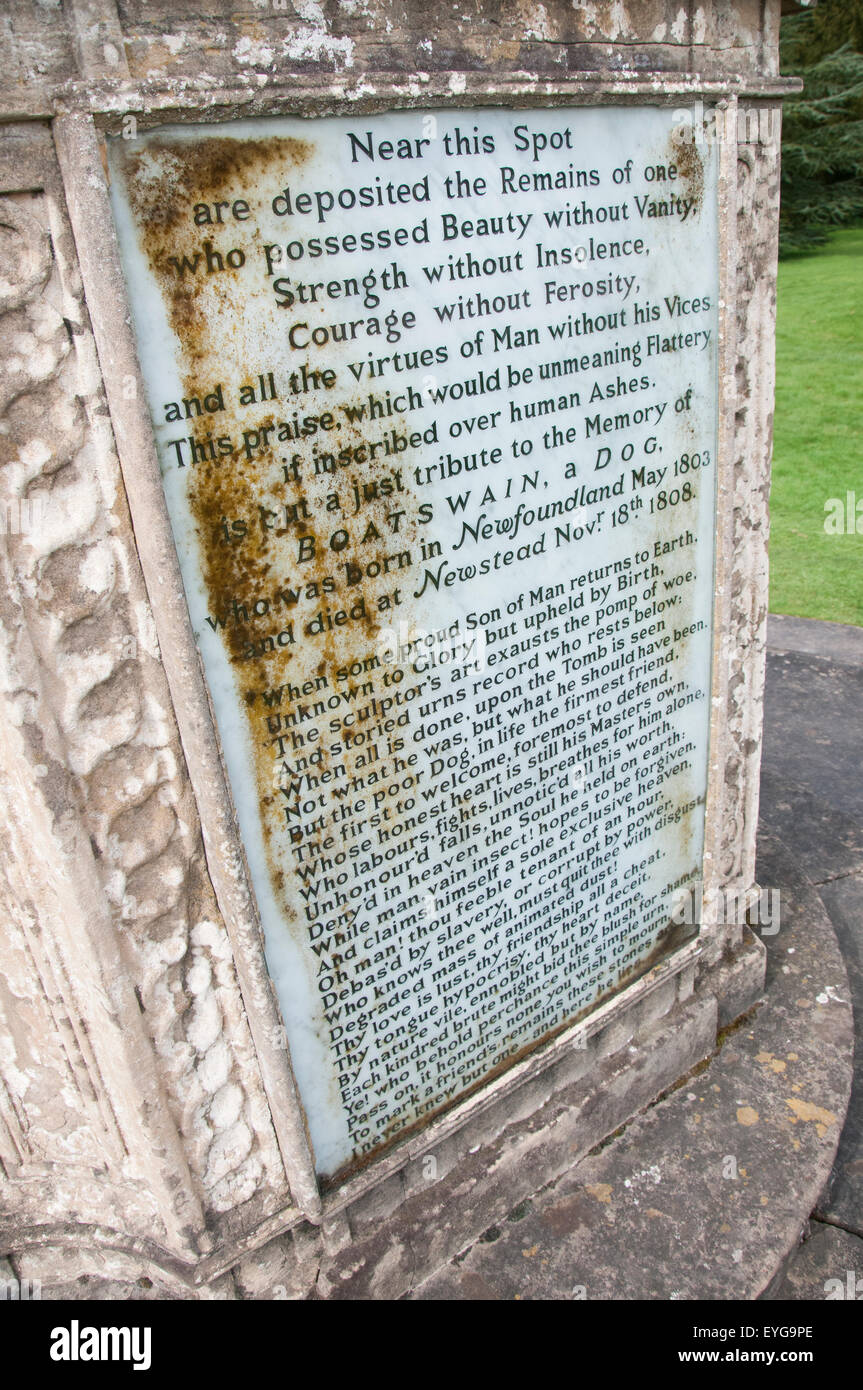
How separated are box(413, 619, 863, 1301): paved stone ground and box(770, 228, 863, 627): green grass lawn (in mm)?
3007

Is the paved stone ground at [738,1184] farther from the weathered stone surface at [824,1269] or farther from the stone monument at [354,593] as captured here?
the stone monument at [354,593]

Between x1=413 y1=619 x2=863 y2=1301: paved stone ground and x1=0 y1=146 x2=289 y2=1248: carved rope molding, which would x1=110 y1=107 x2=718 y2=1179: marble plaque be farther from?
x1=413 y1=619 x2=863 y2=1301: paved stone ground

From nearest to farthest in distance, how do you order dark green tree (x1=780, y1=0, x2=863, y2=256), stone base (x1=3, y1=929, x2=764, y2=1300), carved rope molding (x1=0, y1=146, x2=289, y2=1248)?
carved rope molding (x1=0, y1=146, x2=289, y2=1248) → stone base (x1=3, y1=929, x2=764, y2=1300) → dark green tree (x1=780, y1=0, x2=863, y2=256)

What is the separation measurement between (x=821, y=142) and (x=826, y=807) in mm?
19842

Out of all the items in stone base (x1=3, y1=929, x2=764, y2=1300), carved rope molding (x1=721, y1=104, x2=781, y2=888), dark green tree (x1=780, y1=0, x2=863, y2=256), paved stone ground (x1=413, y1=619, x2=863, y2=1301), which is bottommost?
paved stone ground (x1=413, y1=619, x2=863, y2=1301)

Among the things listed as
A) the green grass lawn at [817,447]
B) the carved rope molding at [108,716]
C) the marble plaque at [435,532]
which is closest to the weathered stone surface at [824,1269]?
the marble plaque at [435,532]

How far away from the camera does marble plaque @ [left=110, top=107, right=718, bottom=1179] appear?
140 centimetres

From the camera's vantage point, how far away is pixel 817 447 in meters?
7.81

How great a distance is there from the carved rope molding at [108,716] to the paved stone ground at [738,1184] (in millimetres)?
732

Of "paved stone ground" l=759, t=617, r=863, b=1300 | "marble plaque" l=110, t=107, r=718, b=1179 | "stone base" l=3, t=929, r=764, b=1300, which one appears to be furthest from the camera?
"paved stone ground" l=759, t=617, r=863, b=1300

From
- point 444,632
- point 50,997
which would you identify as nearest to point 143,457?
point 444,632

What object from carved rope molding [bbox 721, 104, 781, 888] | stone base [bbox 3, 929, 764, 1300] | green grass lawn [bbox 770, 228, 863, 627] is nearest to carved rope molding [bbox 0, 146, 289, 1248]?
stone base [bbox 3, 929, 764, 1300]
